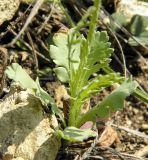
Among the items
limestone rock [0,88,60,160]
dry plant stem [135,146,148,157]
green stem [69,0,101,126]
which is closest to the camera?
green stem [69,0,101,126]

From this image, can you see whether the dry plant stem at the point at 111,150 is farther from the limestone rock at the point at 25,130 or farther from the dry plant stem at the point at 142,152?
the limestone rock at the point at 25,130

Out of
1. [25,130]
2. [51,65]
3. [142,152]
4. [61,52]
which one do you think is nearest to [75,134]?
[25,130]

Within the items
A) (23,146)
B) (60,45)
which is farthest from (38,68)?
(23,146)

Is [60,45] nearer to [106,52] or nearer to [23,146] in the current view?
[106,52]

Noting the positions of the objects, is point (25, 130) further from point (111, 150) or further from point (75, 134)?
point (111, 150)

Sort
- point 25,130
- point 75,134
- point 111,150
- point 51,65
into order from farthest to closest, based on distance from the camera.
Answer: point 51,65 < point 111,150 < point 25,130 < point 75,134

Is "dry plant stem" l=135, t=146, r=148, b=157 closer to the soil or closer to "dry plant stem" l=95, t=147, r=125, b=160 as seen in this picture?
the soil

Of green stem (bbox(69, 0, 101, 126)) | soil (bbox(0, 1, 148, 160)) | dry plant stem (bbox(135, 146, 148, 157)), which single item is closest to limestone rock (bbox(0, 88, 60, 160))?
green stem (bbox(69, 0, 101, 126))

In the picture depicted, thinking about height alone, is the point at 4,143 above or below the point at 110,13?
below

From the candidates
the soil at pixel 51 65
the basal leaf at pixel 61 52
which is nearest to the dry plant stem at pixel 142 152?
the soil at pixel 51 65
